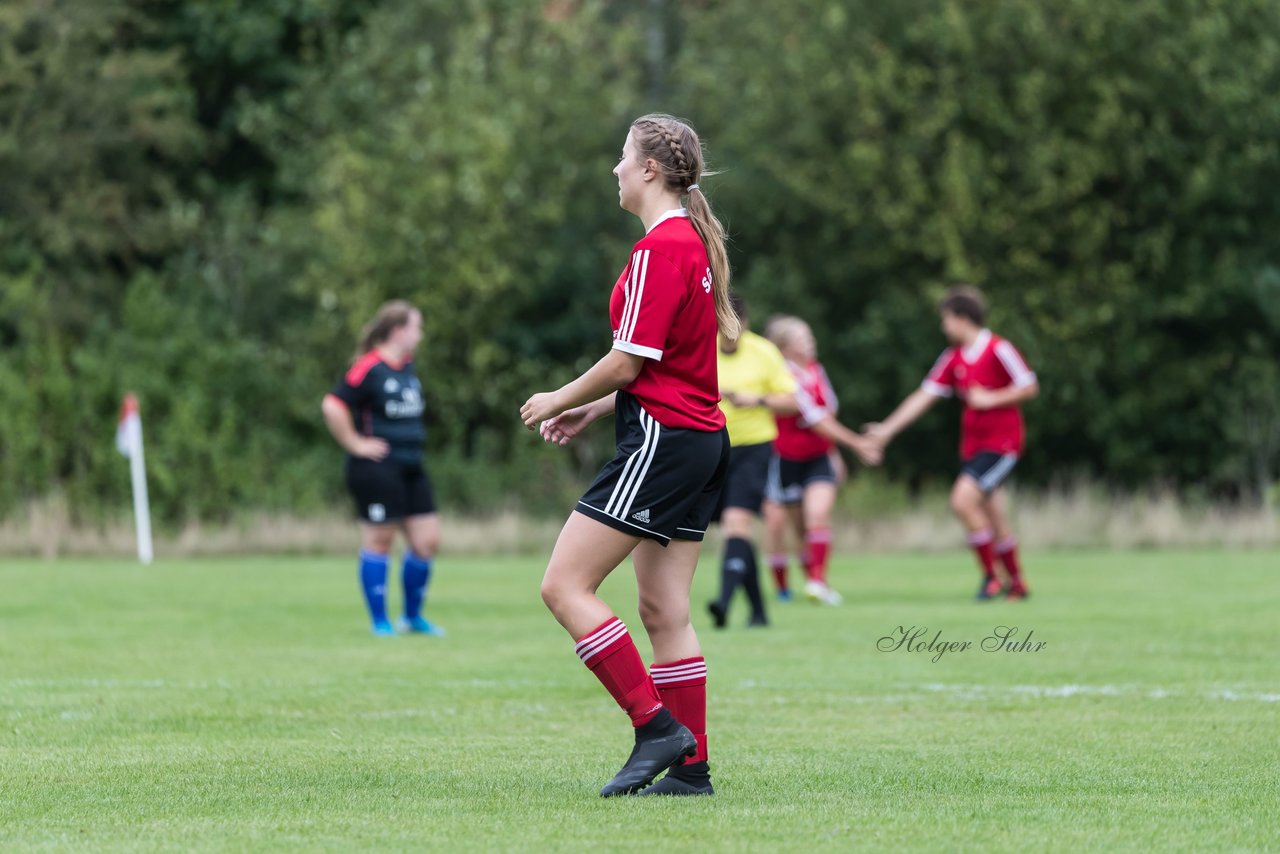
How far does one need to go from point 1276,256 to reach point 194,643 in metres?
21.7

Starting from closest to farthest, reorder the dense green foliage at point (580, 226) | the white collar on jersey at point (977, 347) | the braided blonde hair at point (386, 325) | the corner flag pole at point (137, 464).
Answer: the braided blonde hair at point (386, 325), the white collar on jersey at point (977, 347), the corner flag pole at point (137, 464), the dense green foliage at point (580, 226)

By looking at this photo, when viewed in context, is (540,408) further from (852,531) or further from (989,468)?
(852,531)

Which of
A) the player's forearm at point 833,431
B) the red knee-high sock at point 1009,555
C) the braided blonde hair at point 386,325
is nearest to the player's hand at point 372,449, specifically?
the braided blonde hair at point 386,325

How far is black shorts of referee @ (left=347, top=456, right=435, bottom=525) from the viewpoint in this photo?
12.0 meters

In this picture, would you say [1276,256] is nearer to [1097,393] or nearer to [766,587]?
[1097,393]

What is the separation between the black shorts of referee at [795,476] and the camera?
1518 cm

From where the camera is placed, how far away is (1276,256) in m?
29.2

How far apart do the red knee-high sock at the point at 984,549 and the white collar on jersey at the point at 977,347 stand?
1300 mm

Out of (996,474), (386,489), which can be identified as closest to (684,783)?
(386,489)

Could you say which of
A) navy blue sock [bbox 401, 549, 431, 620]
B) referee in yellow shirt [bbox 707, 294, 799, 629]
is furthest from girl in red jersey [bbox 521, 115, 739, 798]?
navy blue sock [bbox 401, 549, 431, 620]

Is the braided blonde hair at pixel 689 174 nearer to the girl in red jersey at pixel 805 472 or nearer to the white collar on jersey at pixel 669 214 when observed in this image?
the white collar on jersey at pixel 669 214

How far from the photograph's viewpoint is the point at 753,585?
40.8 feet

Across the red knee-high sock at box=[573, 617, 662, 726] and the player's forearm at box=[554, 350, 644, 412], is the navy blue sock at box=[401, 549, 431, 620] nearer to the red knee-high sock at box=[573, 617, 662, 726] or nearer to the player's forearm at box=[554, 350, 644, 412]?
the red knee-high sock at box=[573, 617, 662, 726]

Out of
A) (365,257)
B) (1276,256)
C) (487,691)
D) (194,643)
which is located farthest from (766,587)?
(1276,256)
